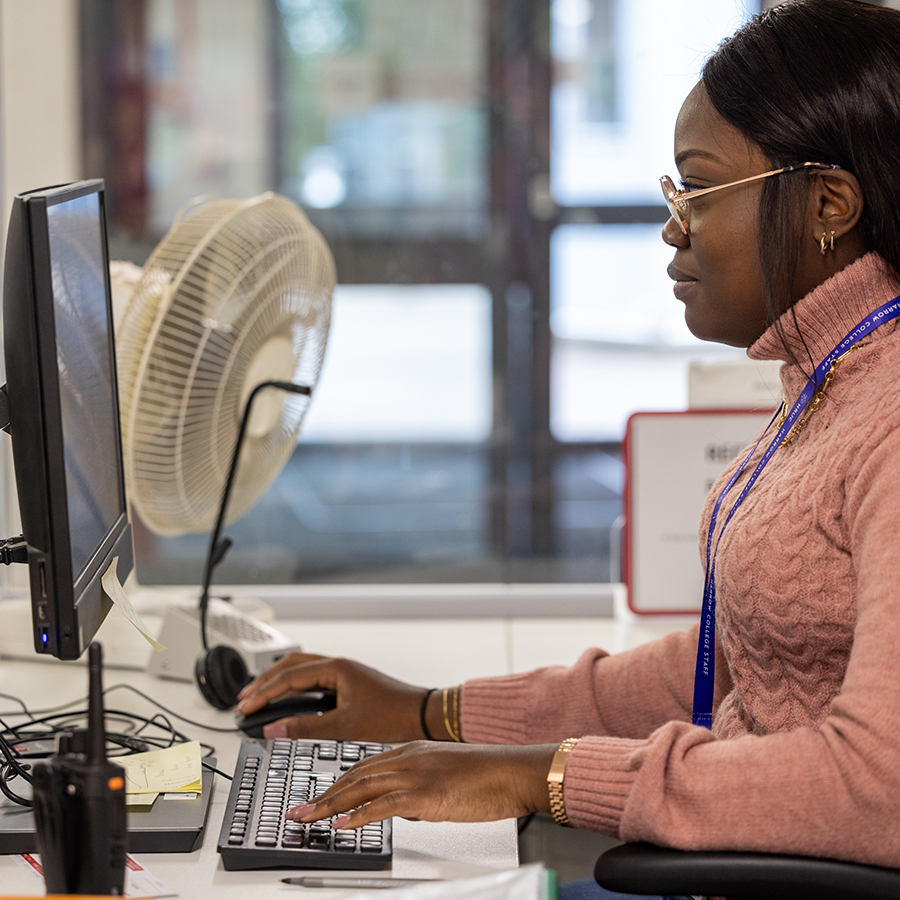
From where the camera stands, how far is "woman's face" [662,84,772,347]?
943mm

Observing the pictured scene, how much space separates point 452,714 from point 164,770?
12.5 inches

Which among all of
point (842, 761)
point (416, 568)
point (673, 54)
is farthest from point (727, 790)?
point (673, 54)

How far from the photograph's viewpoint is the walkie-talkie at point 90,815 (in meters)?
0.66

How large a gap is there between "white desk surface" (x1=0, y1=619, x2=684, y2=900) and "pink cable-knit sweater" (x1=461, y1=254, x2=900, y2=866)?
0.12 metres

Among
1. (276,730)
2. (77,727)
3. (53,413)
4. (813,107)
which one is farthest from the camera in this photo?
(276,730)

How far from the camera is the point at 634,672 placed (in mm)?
1149

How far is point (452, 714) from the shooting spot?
3.80 ft

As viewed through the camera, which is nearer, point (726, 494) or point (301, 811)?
point (301, 811)

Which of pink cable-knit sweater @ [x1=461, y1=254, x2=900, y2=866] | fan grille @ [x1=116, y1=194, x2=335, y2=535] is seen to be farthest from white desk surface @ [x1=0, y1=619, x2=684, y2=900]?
fan grille @ [x1=116, y1=194, x2=335, y2=535]

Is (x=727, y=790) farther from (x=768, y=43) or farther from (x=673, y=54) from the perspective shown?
(x=673, y=54)

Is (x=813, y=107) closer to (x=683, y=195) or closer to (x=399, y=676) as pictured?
(x=683, y=195)

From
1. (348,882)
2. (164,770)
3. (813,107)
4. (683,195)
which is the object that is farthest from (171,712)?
(813,107)

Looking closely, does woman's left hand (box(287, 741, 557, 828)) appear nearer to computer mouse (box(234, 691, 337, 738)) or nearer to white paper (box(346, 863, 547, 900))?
white paper (box(346, 863, 547, 900))

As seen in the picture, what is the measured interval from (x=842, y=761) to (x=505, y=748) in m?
0.27
